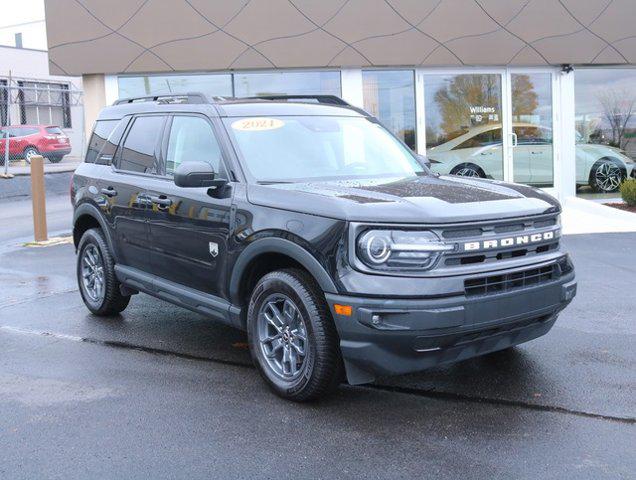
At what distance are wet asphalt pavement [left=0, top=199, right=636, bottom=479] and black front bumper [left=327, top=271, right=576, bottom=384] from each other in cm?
39

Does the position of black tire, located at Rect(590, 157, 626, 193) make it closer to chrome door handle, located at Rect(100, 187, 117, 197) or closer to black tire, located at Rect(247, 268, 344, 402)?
chrome door handle, located at Rect(100, 187, 117, 197)

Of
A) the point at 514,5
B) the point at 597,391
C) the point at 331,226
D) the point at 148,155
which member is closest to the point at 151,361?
the point at 148,155

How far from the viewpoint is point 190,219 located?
5.23m

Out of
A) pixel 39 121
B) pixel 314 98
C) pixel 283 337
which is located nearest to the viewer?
pixel 283 337

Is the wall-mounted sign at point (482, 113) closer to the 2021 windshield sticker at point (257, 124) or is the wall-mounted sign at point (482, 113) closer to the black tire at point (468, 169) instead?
the black tire at point (468, 169)

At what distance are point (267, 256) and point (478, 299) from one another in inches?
54.0

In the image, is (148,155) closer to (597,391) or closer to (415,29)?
Result: (597,391)

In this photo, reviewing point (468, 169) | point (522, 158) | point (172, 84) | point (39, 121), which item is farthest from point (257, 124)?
point (39, 121)

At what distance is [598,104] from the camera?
15.7 m

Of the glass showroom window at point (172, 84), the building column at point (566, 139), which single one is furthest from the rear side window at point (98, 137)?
the building column at point (566, 139)

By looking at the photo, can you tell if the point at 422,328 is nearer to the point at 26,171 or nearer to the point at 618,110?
the point at 618,110

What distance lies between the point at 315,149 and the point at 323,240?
4.40 feet

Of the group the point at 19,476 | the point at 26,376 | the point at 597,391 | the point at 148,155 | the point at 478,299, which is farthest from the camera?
the point at 148,155

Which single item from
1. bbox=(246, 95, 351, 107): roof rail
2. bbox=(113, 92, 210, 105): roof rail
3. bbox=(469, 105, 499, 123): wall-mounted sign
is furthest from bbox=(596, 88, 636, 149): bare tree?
bbox=(113, 92, 210, 105): roof rail
